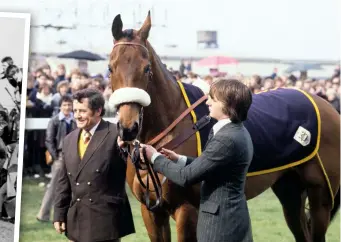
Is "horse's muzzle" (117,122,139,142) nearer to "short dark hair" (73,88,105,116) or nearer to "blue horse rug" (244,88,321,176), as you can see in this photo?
"short dark hair" (73,88,105,116)

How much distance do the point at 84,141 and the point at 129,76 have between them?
582 millimetres

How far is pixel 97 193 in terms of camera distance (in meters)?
3.96

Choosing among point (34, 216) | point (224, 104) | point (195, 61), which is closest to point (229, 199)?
point (224, 104)

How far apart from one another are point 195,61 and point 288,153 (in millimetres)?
8336

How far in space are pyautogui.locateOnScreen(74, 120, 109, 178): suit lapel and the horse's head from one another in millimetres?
244

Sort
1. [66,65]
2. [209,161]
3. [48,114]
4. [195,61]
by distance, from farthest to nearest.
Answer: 1. [195,61]
2. [66,65]
3. [48,114]
4. [209,161]

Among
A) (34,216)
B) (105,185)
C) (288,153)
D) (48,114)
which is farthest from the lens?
(48,114)

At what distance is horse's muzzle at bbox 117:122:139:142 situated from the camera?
3643 millimetres

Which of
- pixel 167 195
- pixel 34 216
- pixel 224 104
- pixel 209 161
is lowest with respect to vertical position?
pixel 34 216

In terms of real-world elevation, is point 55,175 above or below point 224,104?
below

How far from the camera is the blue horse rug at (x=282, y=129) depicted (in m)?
4.62

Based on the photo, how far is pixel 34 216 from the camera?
7.43 metres

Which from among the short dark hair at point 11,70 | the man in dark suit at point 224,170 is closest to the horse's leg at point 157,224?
the man in dark suit at point 224,170

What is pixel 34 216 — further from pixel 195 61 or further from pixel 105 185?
pixel 195 61
